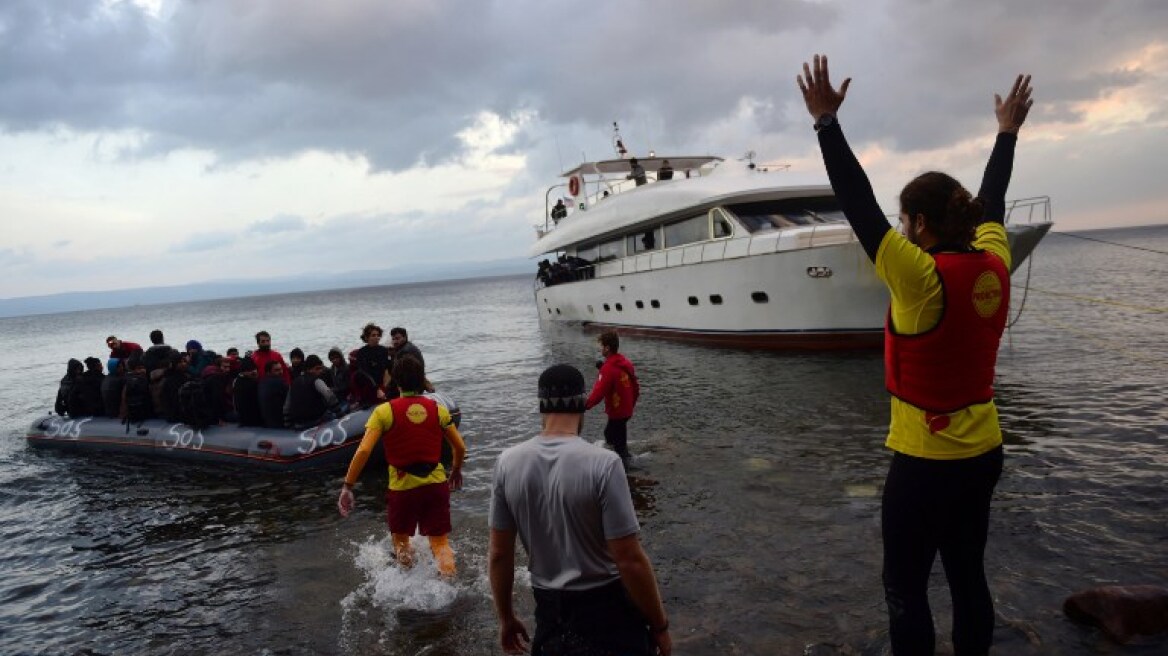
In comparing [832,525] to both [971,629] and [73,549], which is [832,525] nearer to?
[971,629]

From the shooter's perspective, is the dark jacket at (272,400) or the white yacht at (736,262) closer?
the dark jacket at (272,400)

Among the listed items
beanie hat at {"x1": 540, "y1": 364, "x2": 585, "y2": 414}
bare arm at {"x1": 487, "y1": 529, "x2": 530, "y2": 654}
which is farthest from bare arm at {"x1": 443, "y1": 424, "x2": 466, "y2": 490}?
beanie hat at {"x1": 540, "y1": 364, "x2": 585, "y2": 414}

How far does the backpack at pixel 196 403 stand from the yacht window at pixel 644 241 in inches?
568

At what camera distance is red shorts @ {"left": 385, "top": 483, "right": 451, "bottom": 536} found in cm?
598

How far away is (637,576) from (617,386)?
595cm

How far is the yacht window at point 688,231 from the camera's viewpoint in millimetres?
19922

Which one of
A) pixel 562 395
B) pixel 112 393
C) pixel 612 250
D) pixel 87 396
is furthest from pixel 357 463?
pixel 612 250

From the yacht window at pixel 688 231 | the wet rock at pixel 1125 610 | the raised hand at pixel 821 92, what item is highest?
the yacht window at pixel 688 231

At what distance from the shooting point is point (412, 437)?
5809mm

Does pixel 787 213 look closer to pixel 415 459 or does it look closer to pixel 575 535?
pixel 415 459

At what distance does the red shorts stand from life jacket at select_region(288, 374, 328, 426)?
519 cm

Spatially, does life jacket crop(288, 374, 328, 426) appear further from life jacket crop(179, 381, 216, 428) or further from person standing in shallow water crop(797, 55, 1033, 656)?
person standing in shallow water crop(797, 55, 1033, 656)

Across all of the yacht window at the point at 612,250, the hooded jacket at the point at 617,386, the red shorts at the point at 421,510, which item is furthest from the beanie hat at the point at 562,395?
the yacht window at the point at 612,250

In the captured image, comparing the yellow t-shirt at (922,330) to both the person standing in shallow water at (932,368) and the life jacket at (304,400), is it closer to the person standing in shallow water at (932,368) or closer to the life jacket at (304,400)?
the person standing in shallow water at (932,368)
